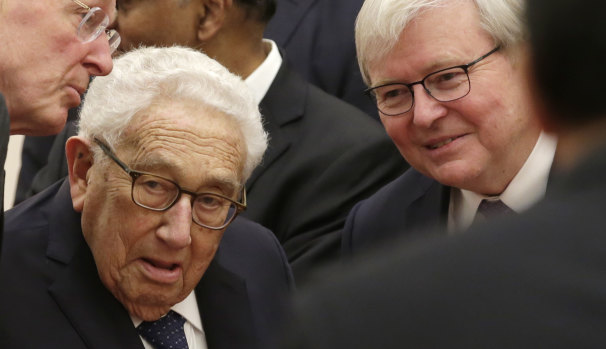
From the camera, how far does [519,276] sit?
135cm

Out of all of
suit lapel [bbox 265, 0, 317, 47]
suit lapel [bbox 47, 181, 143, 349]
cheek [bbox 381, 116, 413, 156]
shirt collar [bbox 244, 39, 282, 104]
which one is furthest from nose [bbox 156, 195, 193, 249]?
suit lapel [bbox 265, 0, 317, 47]

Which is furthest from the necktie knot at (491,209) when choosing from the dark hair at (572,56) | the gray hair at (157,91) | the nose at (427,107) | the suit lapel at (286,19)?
the dark hair at (572,56)

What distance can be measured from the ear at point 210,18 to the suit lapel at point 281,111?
29 cm

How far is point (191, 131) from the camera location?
3.04 metres

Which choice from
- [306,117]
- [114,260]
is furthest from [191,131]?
[306,117]

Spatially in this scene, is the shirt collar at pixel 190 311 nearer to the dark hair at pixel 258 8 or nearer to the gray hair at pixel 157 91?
the gray hair at pixel 157 91

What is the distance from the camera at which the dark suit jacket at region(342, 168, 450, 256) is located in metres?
3.68

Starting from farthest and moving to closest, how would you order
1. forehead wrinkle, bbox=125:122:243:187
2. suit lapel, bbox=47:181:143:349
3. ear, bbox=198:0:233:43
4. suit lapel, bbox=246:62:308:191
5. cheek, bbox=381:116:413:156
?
ear, bbox=198:0:233:43
suit lapel, bbox=246:62:308:191
cheek, bbox=381:116:413:156
forehead wrinkle, bbox=125:122:243:187
suit lapel, bbox=47:181:143:349

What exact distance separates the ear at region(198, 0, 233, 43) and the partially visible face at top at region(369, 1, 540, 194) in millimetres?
1111

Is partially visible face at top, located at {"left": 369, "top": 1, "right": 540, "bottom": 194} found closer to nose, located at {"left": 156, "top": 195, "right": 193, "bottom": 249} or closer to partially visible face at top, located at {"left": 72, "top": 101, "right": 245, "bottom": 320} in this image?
partially visible face at top, located at {"left": 72, "top": 101, "right": 245, "bottom": 320}

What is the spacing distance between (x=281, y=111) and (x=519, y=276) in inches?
116

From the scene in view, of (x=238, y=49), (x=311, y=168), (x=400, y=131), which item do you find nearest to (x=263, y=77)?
(x=238, y=49)

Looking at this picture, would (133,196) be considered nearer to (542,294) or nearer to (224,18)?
(224,18)

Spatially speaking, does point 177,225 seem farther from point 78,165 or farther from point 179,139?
point 78,165
